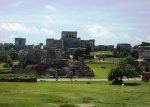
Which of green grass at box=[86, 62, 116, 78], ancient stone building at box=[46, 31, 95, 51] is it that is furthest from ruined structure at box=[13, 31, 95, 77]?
ancient stone building at box=[46, 31, 95, 51]

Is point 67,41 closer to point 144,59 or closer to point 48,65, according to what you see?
point 144,59

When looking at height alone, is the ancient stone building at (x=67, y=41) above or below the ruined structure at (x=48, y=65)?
above

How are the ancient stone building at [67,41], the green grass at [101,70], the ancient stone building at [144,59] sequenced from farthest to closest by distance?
the ancient stone building at [67,41] < the ancient stone building at [144,59] < the green grass at [101,70]

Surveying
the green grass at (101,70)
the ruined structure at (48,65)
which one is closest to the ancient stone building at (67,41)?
the green grass at (101,70)

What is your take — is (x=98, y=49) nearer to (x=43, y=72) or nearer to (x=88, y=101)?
(x=43, y=72)

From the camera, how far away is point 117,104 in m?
33.0

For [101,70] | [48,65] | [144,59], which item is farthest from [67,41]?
[48,65]

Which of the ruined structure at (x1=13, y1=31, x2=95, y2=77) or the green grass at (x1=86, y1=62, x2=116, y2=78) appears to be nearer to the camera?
the ruined structure at (x1=13, y1=31, x2=95, y2=77)

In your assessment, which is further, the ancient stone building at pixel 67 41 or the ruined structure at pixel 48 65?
the ancient stone building at pixel 67 41

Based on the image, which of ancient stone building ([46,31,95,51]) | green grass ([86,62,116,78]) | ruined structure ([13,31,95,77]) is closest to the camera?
ruined structure ([13,31,95,77])

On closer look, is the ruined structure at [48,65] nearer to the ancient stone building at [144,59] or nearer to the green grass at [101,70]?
the green grass at [101,70]

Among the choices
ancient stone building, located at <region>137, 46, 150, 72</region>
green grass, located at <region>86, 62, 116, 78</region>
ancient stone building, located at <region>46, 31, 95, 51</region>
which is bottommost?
green grass, located at <region>86, 62, 116, 78</region>

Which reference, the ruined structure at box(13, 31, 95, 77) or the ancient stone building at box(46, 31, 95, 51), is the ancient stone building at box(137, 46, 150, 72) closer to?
the ruined structure at box(13, 31, 95, 77)

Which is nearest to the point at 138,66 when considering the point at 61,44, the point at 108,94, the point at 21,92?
the point at 108,94
